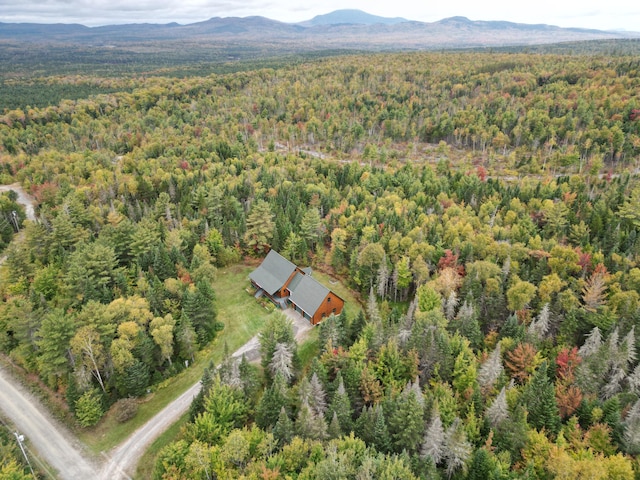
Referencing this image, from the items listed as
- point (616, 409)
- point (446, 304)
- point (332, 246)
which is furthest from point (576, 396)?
point (332, 246)

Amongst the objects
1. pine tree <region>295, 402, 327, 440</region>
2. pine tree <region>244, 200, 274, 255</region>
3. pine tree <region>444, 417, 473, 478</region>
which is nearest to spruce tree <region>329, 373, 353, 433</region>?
pine tree <region>295, 402, 327, 440</region>

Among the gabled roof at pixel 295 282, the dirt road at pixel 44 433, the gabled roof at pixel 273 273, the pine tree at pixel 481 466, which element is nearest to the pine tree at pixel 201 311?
the gabled roof at pixel 273 273

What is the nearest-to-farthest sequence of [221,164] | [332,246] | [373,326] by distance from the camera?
1. [373,326]
2. [332,246]
3. [221,164]

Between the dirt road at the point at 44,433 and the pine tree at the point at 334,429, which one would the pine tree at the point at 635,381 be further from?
the dirt road at the point at 44,433

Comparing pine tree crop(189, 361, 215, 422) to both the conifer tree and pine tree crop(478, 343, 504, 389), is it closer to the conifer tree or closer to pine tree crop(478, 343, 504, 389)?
the conifer tree

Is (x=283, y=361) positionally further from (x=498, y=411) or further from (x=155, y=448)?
(x=498, y=411)

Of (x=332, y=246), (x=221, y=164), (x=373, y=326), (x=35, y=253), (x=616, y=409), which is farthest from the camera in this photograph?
(x=221, y=164)

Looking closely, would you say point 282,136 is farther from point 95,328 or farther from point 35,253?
point 95,328
